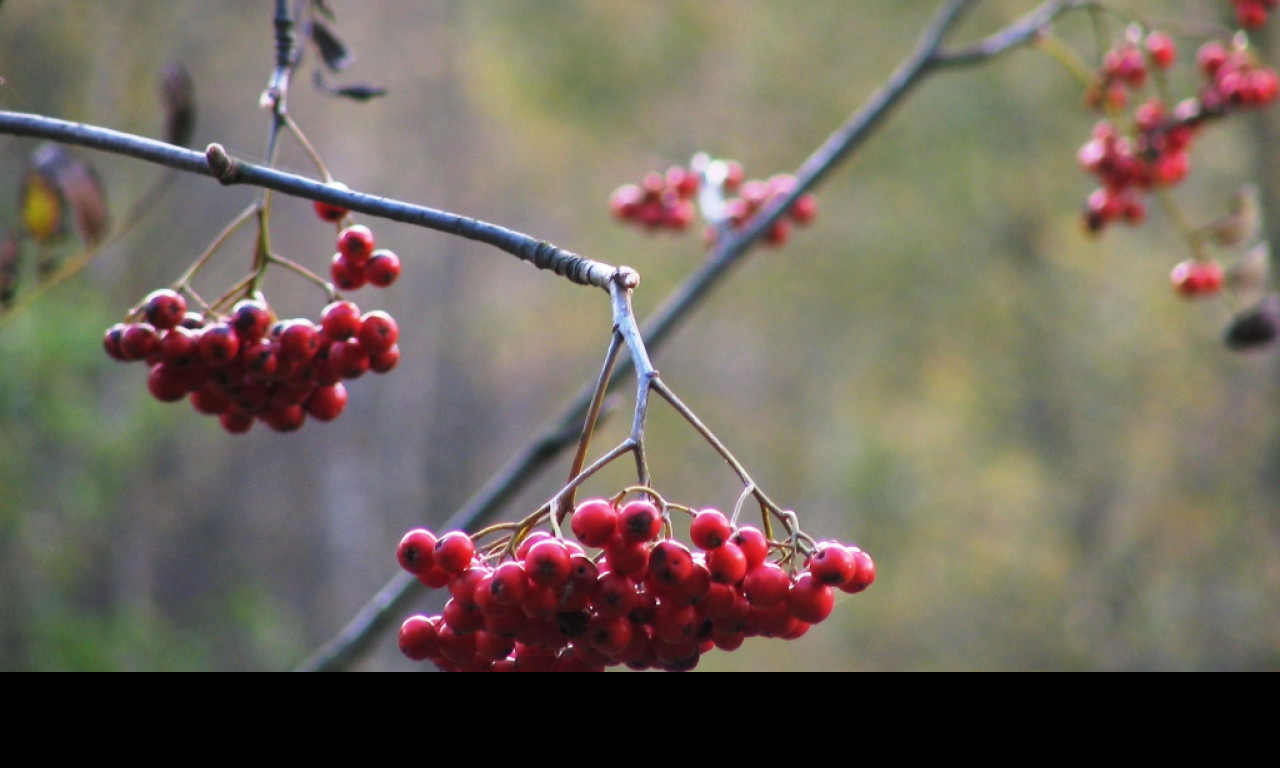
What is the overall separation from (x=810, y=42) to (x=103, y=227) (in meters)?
4.80

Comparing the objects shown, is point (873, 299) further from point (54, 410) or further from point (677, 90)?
point (54, 410)

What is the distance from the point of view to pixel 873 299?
4.98 m

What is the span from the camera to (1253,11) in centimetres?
109

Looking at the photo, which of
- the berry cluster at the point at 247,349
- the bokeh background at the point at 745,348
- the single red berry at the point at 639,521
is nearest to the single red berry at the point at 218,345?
the berry cluster at the point at 247,349

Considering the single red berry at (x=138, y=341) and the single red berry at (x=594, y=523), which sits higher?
the single red berry at (x=138, y=341)

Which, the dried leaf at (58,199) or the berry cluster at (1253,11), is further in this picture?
the berry cluster at (1253,11)

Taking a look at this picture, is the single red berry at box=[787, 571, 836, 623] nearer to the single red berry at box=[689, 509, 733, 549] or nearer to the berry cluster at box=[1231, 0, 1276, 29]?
the single red berry at box=[689, 509, 733, 549]

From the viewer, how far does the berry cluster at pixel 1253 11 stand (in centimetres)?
109

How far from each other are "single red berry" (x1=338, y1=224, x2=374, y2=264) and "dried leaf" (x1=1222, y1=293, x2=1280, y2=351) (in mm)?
665

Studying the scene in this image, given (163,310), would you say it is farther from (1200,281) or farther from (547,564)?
(1200,281)

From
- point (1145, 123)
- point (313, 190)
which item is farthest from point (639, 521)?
point (1145, 123)

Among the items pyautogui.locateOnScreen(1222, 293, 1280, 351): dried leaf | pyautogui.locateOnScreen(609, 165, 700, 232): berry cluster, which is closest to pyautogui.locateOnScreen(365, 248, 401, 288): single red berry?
pyautogui.locateOnScreen(1222, 293, 1280, 351): dried leaf

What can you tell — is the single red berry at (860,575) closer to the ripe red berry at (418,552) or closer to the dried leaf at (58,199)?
the ripe red berry at (418,552)

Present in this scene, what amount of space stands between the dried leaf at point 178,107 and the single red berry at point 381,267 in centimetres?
15
